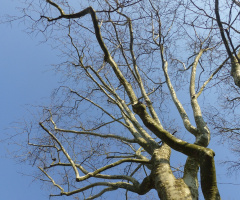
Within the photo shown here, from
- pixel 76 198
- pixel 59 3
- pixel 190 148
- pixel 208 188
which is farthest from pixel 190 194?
pixel 59 3

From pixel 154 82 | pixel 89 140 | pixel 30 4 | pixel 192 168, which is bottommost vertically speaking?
pixel 192 168

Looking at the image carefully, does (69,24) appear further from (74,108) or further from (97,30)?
(74,108)

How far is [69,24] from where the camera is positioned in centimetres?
463

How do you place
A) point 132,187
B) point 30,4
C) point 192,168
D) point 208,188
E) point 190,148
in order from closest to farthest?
point 208,188, point 190,148, point 192,168, point 132,187, point 30,4

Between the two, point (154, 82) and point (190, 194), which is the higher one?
point (154, 82)

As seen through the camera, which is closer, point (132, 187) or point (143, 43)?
point (132, 187)

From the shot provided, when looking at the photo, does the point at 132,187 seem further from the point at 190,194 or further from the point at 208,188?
the point at 208,188

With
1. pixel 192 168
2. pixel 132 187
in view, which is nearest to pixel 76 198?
pixel 132 187

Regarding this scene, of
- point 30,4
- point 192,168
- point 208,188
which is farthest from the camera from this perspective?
point 30,4

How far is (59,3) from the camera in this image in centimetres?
399

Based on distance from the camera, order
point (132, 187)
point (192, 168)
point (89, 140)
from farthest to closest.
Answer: point (89, 140) → point (132, 187) → point (192, 168)

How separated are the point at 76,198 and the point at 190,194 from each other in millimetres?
3053

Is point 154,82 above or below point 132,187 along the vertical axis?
above

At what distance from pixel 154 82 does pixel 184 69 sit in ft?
2.79
